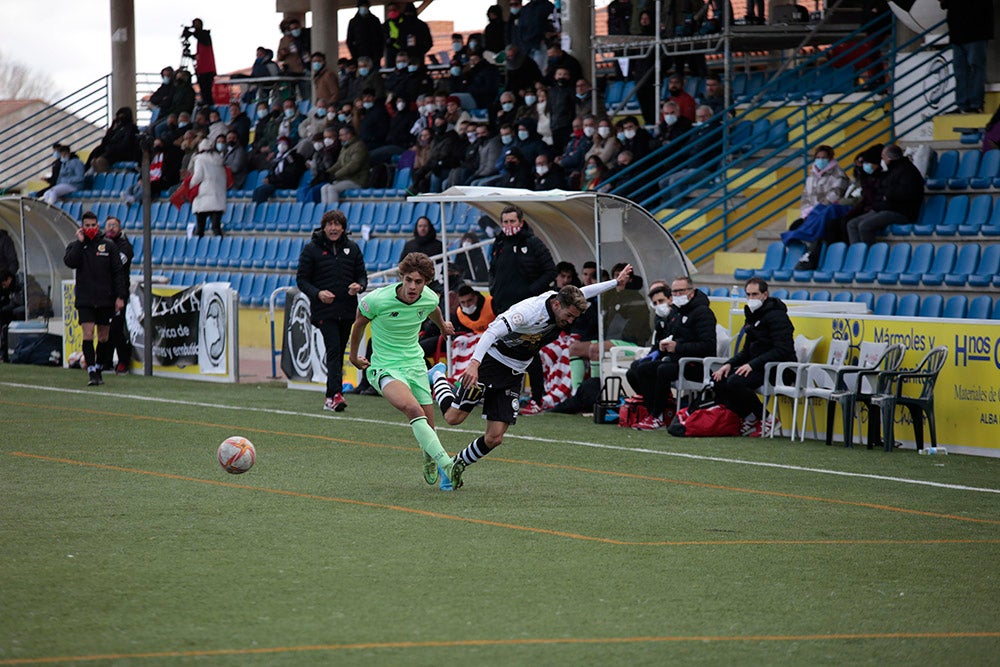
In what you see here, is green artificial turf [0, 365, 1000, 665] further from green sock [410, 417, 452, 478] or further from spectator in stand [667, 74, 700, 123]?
spectator in stand [667, 74, 700, 123]

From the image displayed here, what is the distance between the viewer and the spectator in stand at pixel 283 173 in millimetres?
28862

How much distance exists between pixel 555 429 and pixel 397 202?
1141 centimetres

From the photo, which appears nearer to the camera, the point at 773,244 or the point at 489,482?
the point at 489,482

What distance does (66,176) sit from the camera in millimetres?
34062

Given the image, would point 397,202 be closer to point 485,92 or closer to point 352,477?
point 485,92

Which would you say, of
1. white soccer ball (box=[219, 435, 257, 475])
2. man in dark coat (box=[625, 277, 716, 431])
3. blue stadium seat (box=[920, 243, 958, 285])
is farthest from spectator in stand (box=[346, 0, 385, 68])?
white soccer ball (box=[219, 435, 257, 475])

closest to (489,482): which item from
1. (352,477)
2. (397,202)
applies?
(352,477)

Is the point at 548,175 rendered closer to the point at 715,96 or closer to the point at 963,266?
the point at 715,96

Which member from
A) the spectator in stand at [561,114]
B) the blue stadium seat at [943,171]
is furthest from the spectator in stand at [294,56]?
the blue stadium seat at [943,171]

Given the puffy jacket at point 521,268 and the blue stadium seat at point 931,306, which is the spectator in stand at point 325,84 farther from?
the blue stadium seat at point 931,306

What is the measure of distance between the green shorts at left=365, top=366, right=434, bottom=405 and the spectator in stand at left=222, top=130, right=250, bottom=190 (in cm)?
2001

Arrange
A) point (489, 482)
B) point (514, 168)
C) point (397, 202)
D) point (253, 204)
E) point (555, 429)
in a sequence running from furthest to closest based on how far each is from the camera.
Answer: point (253, 204) < point (397, 202) < point (514, 168) < point (555, 429) < point (489, 482)

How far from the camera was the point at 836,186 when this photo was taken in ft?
64.2

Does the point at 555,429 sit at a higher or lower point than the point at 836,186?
lower
